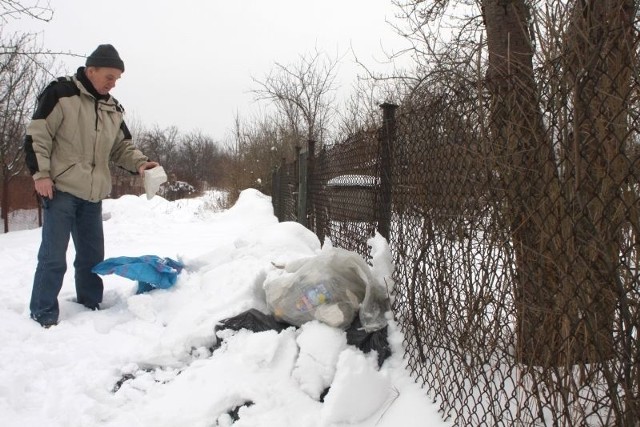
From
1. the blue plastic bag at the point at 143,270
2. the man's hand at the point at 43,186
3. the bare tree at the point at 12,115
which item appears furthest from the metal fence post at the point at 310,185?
the bare tree at the point at 12,115

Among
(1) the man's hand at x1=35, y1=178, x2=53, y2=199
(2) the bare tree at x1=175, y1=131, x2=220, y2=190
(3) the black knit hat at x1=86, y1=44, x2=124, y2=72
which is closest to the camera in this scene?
(1) the man's hand at x1=35, y1=178, x2=53, y2=199

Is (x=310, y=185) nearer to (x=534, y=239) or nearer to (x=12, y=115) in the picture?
(x=534, y=239)

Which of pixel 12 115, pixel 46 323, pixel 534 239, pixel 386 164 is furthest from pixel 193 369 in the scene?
pixel 12 115

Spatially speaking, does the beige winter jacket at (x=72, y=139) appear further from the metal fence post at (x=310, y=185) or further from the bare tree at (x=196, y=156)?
the bare tree at (x=196, y=156)

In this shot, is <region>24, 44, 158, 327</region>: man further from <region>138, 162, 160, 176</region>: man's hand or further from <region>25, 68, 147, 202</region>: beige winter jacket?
<region>138, 162, 160, 176</region>: man's hand

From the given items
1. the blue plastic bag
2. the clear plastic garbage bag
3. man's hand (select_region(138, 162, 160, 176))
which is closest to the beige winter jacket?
man's hand (select_region(138, 162, 160, 176))

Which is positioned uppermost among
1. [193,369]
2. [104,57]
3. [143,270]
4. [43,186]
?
[104,57]

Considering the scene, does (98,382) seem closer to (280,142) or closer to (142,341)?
(142,341)

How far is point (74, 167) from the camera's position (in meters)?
3.15

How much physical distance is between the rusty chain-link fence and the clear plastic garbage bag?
Answer: 0.36 metres

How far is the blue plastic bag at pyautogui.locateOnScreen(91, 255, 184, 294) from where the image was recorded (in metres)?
3.37

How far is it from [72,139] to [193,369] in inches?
76.8

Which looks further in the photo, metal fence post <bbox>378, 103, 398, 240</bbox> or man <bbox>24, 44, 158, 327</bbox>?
man <bbox>24, 44, 158, 327</bbox>

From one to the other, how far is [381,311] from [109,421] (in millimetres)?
1508
